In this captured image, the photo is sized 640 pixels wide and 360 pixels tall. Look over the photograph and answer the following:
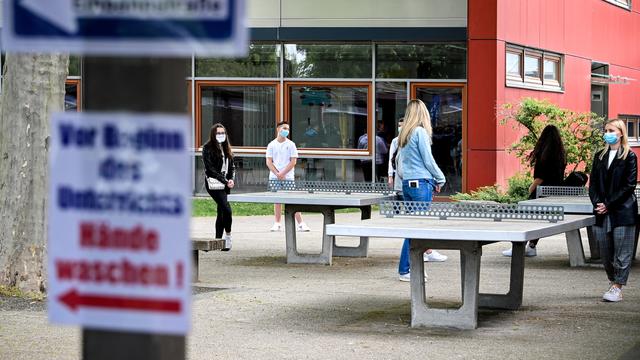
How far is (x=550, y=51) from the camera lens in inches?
1193

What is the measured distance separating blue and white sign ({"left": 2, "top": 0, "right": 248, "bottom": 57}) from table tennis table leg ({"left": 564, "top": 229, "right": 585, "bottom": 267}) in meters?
13.2

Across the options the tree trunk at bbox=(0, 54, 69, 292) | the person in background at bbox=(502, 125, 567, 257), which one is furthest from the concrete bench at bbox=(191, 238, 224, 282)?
the person in background at bbox=(502, 125, 567, 257)

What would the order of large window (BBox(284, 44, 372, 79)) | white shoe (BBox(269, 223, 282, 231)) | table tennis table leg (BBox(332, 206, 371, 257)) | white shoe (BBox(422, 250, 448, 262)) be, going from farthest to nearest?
large window (BBox(284, 44, 372, 79)) → white shoe (BBox(269, 223, 282, 231)) → table tennis table leg (BBox(332, 206, 371, 257)) → white shoe (BBox(422, 250, 448, 262))

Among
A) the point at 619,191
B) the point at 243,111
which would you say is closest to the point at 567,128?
the point at 243,111

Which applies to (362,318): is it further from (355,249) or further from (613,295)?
(355,249)

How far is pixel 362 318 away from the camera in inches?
444

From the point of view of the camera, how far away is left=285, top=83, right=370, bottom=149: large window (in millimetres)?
28562

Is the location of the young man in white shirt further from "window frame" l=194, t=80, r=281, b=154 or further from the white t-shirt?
"window frame" l=194, t=80, r=281, b=154

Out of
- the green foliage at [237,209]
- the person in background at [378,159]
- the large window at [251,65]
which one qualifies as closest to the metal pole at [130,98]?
the green foliage at [237,209]

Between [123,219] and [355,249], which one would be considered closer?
[123,219]

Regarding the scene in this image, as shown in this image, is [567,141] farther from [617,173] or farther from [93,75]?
[93,75]

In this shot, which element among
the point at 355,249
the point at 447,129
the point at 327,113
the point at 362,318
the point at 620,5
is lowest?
the point at 362,318

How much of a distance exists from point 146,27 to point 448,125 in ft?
83.2

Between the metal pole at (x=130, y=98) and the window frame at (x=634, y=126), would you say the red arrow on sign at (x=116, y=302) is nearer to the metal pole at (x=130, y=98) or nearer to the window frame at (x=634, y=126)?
the metal pole at (x=130, y=98)
